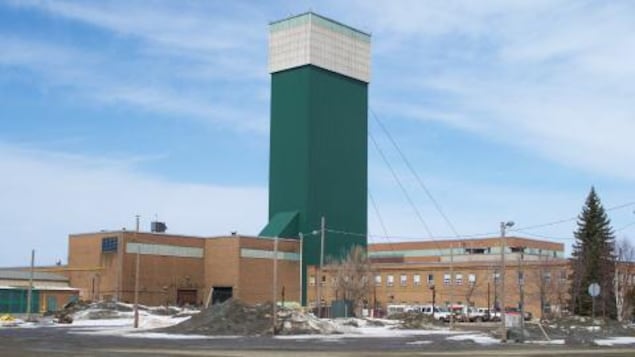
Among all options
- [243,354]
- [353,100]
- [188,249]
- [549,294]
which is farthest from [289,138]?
[243,354]

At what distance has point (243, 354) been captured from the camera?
116ft

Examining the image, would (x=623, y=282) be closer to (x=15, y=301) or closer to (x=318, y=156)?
(x=318, y=156)

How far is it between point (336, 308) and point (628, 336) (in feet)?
114

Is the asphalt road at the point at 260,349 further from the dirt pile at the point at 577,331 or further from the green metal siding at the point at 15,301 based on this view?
the green metal siding at the point at 15,301

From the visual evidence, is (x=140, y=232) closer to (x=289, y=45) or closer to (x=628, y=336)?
(x=289, y=45)

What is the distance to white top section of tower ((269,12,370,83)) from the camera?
437 feet

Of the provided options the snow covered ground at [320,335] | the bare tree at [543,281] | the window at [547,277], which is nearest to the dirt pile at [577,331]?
the snow covered ground at [320,335]

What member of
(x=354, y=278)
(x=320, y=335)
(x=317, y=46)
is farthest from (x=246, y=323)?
(x=317, y=46)

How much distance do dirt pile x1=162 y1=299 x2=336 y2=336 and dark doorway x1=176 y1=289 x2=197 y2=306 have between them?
53.4 meters

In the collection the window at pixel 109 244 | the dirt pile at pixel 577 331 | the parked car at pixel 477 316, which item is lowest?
the parked car at pixel 477 316

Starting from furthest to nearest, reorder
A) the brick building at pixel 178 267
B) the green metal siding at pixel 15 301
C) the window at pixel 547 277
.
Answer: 1. the window at pixel 547 277
2. the brick building at pixel 178 267
3. the green metal siding at pixel 15 301

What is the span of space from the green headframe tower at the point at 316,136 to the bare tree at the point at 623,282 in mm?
41908

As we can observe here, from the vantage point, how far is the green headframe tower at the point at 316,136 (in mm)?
129750

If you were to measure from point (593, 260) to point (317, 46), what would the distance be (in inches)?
2384
